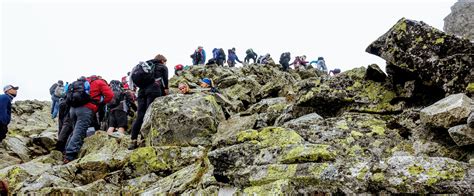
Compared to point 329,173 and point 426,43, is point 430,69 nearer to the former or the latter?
point 426,43

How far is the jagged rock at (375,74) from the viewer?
34.7 feet

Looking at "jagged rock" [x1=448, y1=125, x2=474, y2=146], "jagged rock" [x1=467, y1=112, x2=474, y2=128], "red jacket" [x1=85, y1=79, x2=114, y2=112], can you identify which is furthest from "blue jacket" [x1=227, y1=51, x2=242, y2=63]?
"jagged rock" [x1=467, y1=112, x2=474, y2=128]

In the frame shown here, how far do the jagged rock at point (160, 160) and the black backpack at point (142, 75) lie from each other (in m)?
4.54

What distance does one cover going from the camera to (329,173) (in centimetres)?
641

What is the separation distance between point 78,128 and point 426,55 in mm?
11076

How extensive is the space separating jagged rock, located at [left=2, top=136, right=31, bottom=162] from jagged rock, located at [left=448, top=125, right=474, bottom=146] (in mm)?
15168

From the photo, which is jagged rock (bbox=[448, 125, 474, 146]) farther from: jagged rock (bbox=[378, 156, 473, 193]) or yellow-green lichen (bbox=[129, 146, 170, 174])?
yellow-green lichen (bbox=[129, 146, 170, 174])

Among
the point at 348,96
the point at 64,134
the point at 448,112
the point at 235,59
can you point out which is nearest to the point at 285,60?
the point at 235,59

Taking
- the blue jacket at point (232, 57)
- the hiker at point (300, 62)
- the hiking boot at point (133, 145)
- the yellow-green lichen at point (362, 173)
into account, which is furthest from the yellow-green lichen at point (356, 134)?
the blue jacket at point (232, 57)

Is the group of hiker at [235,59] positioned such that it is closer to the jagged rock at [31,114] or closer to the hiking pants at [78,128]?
the jagged rock at [31,114]

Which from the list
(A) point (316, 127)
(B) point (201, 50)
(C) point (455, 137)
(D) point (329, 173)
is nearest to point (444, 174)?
(C) point (455, 137)

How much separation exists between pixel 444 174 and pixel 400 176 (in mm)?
593

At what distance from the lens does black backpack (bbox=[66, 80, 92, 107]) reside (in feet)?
45.5

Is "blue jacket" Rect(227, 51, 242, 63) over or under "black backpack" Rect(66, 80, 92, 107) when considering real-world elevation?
under
